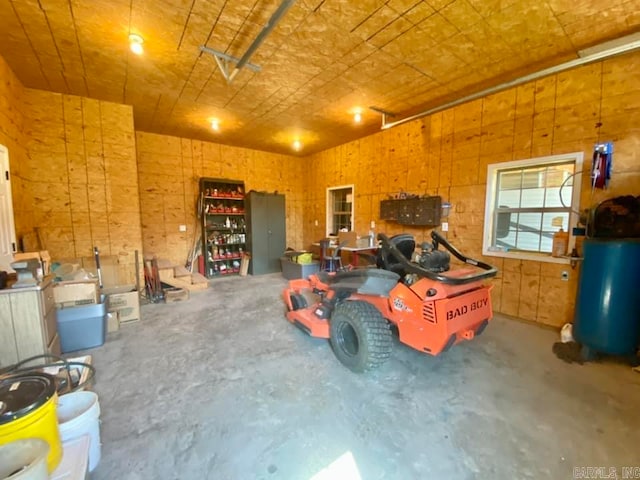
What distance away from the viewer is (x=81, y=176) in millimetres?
3994

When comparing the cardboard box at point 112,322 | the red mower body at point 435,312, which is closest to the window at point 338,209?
the red mower body at point 435,312

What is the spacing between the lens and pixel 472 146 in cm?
396

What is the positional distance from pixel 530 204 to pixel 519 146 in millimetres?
827

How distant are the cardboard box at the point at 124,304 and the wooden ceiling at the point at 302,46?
2911 mm

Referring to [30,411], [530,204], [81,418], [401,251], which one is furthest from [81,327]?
[530,204]

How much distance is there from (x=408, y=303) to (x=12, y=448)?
7.51ft

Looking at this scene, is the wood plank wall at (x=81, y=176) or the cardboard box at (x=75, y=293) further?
the wood plank wall at (x=81, y=176)

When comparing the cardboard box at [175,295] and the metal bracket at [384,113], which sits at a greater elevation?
the metal bracket at [384,113]

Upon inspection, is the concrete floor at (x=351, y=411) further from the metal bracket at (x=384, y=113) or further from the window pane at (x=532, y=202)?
the metal bracket at (x=384, y=113)

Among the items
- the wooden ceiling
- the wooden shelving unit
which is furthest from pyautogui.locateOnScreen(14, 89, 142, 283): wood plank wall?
the wooden shelving unit

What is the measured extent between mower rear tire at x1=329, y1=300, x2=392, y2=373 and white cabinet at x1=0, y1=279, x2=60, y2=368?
8.15 ft

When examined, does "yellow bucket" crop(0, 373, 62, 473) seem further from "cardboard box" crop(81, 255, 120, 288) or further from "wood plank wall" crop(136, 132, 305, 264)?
"wood plank wall" crop(136, 132, 305, 264)

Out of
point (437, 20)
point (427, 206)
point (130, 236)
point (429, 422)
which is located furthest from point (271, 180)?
point (429, 422)

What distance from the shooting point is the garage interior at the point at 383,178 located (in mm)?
1667
